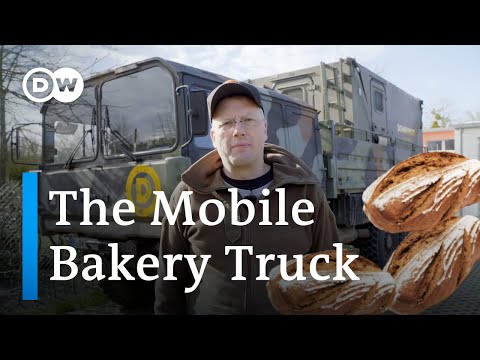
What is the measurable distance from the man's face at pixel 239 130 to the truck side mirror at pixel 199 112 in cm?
51

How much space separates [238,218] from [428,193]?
983 millimetres

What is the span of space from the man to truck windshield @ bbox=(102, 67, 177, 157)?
0.74 m

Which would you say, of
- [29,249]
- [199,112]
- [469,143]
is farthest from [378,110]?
[29,249]

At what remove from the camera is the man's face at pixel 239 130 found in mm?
2031

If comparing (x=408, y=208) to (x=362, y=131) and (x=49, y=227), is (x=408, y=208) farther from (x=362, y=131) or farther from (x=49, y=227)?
(x=362, y=131)

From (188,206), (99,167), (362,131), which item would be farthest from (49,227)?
(362,131)

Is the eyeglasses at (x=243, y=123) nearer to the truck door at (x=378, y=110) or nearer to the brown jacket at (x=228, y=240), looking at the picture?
the brown jacket at (x=228, y=240)

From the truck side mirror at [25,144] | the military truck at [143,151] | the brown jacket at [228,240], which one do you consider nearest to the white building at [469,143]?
the military truck at [143,151]

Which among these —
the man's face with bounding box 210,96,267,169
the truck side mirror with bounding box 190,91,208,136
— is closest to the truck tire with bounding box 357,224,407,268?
the man's face with bounding box 210,96,267,169

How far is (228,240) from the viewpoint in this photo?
2043 mm

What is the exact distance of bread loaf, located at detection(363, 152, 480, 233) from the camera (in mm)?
2137

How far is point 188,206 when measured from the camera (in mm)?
2061

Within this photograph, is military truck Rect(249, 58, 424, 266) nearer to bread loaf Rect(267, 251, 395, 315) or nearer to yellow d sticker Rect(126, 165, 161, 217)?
bread loaf Rect(267, 251, 395, 315)

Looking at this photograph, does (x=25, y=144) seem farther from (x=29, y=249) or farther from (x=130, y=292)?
(x=130, y=292)
